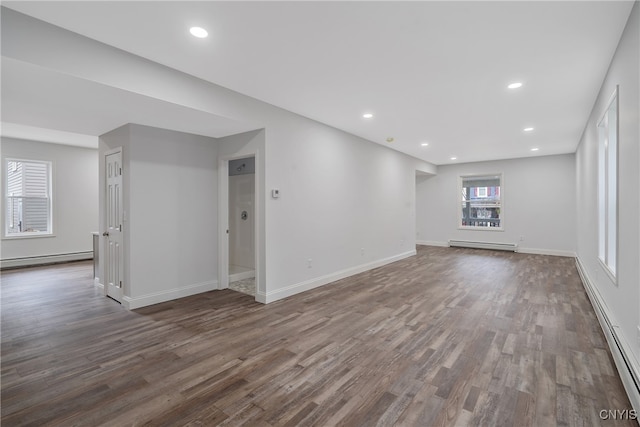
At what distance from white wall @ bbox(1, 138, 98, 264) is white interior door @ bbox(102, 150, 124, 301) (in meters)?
3.63

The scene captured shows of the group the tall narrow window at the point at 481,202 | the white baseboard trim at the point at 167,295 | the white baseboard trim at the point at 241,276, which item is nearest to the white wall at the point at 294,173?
the white baseboard trim at the point at 167,295

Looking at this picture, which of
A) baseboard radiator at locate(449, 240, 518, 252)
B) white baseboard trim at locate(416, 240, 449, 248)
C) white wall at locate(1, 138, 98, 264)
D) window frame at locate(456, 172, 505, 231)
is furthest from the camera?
white baseboard trim at locate(416, 240, 449, 248)

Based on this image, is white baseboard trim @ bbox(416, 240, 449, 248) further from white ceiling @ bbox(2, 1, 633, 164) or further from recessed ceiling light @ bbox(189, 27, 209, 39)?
recessed ceiling light @ bbox(189, 27, 209, 39)

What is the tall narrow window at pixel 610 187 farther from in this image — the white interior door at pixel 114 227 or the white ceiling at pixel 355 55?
the white interior door at pixel 114 227

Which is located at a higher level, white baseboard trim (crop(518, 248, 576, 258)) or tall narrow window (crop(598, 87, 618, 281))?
tall narrow window (crop(598, 87, 618, 281))

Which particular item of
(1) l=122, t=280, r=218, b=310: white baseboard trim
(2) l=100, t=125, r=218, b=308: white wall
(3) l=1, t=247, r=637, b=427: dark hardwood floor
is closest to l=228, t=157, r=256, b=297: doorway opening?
(1) l=122, t=280, r=218, b=310: white baseboard trim

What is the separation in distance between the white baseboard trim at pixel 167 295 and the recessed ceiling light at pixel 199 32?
3235 millimetres

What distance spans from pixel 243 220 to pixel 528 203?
7.83 m

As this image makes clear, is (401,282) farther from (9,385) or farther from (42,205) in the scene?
(42,205)

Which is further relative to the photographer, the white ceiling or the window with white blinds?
the window with white blinds

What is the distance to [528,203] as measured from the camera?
8.59m

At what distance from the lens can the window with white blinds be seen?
637 cm

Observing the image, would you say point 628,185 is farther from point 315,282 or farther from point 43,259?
point 43,259

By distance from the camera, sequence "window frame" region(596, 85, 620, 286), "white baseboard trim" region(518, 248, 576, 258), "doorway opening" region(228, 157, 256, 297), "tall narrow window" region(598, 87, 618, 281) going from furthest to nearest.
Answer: "white baseboard trim" region(518, 248, 576, 258), "doorway opening" region(228, 157, 256, 297), "tall narrow window" region(598, 87, 618, 281), "window frame" region(596, 85, 620, 286)
